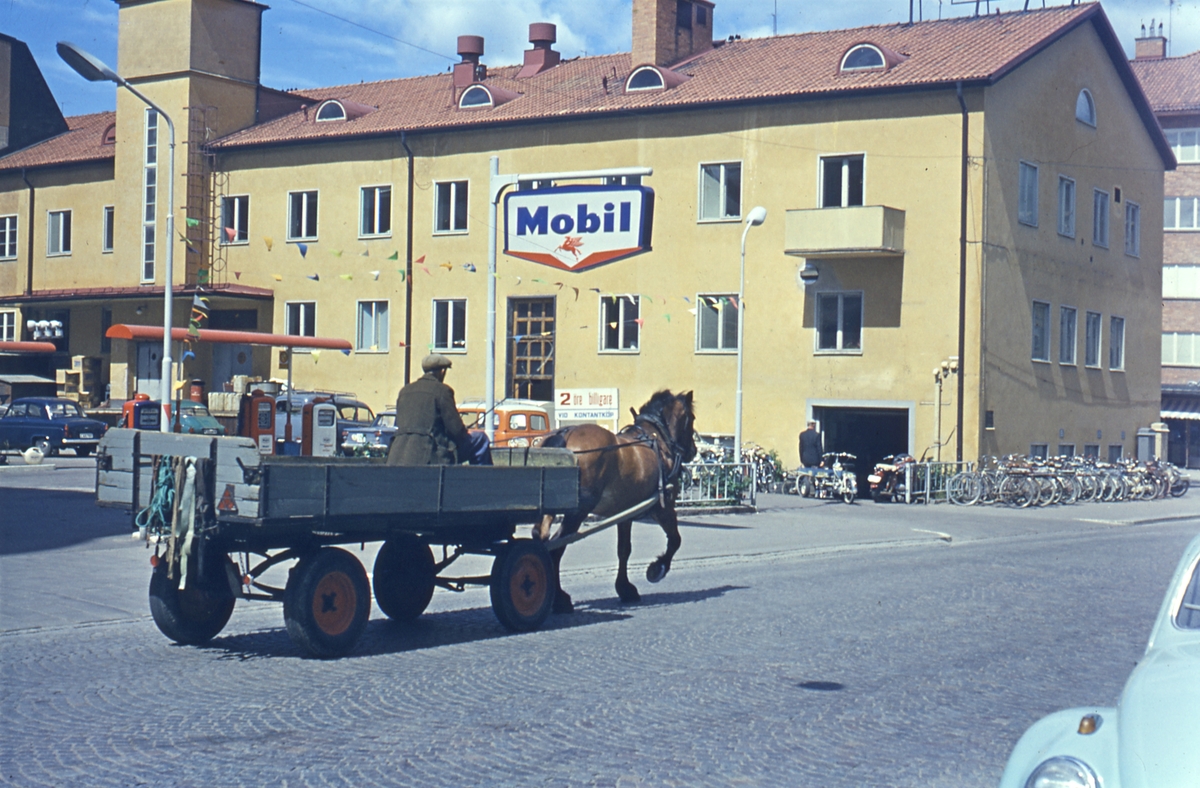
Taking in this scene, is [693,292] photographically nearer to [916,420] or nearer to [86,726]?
[916,420]

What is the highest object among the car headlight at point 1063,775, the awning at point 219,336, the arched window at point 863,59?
the arched window at point 863,59

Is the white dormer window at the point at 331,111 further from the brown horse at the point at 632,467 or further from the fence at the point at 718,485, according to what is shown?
the brown horse at the point at 632,467

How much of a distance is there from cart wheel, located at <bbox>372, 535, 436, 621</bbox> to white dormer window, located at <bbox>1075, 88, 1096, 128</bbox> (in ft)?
103

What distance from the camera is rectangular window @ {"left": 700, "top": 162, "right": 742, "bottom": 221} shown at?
3634cm

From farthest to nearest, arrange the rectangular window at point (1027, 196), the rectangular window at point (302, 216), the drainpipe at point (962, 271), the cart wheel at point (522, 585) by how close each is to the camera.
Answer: the rectangular window at point (302, 216) → the rectangular window at point (1027, 196) → the drainpipe at point (962, 271) → the cart wheel at point (522, 585)

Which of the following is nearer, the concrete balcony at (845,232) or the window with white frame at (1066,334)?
the concrete balcony at (845,232)

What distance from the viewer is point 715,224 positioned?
3644 cm

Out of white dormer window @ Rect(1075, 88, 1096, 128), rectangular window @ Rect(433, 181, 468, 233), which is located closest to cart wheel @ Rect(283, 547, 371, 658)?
rectangular window @ Rect(433, 181, 468, 233)

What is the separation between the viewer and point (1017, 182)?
1378 inches

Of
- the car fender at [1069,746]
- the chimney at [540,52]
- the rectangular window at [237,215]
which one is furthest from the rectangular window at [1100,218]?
the car fender at [1069,746]

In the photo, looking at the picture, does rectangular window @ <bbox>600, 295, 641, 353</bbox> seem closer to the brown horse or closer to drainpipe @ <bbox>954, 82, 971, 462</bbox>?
drainpipe @ <bbox>954, 82, 971, 462</bbox>

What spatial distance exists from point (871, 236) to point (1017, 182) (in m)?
4.78

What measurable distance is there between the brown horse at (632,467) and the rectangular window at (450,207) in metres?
26.9

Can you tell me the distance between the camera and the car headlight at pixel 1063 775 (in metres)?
4.21
